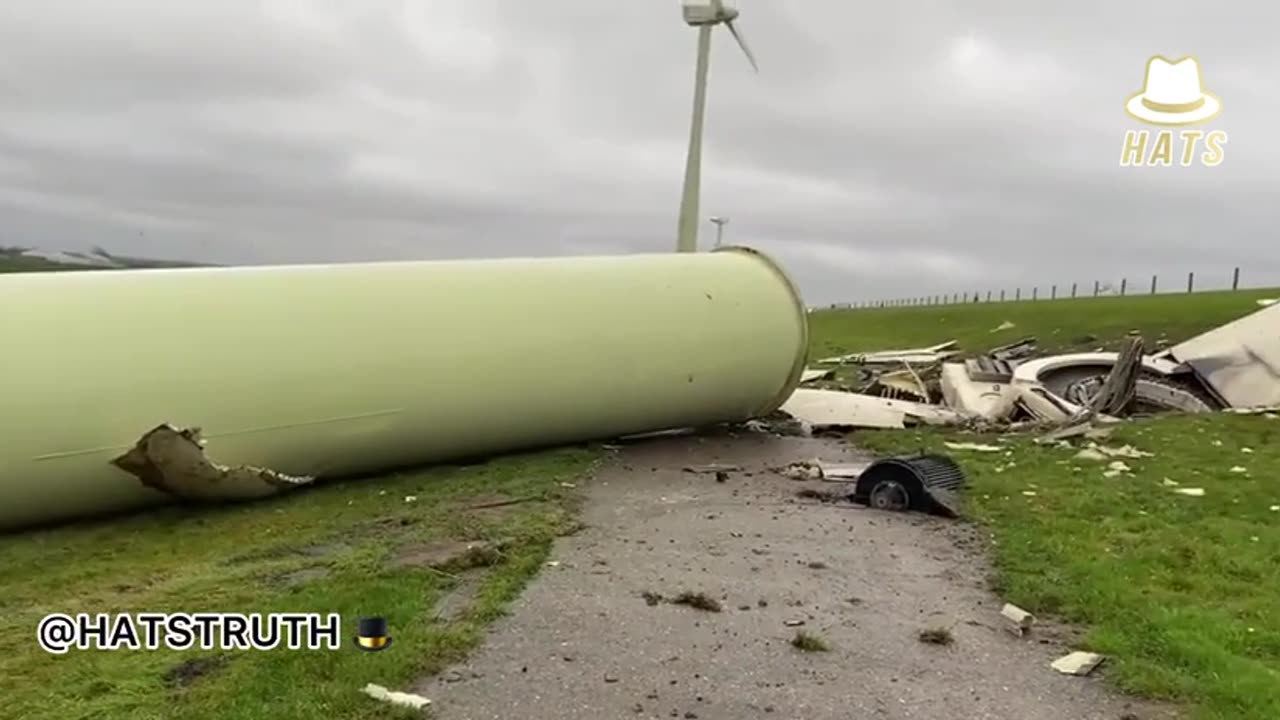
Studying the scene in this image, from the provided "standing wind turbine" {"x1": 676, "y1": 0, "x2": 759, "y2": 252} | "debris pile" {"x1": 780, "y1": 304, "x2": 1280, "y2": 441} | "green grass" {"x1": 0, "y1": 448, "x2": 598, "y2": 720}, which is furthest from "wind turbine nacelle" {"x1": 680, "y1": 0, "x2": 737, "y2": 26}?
"green grass" {"x1": 0, "y1": 448, "x2": 598, "y2": 720}

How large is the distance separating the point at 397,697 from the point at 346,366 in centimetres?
593

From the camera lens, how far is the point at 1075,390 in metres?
17.9

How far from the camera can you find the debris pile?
1570cm

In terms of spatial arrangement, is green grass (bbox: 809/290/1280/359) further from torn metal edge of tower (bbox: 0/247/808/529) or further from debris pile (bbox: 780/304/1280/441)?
torn metal edge of tower (bbox: 0/247/808/529)

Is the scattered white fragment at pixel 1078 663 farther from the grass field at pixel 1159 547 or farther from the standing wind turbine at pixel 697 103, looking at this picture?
the standing wind turbine at pixel 697 103

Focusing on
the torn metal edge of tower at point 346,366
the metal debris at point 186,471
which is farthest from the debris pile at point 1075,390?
the metal debris at point 186,471

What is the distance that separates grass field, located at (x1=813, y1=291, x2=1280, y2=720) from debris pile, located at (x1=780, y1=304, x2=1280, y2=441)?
90 cm

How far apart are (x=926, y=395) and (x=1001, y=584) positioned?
12.2 metres

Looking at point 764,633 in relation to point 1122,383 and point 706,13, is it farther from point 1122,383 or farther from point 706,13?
point 706,13

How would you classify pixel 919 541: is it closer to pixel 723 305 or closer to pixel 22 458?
pixel 723 305

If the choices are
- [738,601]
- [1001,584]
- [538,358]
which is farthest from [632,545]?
[538,358]

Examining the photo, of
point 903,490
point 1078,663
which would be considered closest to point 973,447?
point 903,490

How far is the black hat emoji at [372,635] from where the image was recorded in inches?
225

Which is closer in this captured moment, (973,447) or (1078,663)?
(1078,663)
